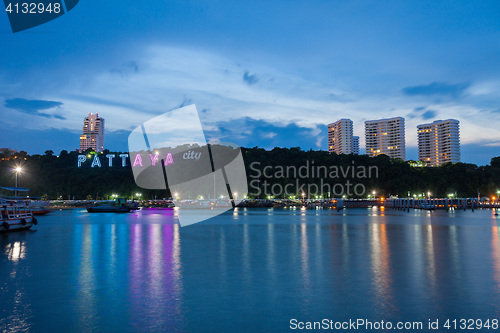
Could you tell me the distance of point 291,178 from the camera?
7072 inches

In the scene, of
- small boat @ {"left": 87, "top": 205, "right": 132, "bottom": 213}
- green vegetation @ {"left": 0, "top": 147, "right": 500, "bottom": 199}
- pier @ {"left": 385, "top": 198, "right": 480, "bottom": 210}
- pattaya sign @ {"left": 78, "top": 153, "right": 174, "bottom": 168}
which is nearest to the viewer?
small boat @ {"left": 87, "top": 205, "right": 132, "bottom": 213}

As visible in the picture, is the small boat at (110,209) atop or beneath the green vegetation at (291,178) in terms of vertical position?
beneath

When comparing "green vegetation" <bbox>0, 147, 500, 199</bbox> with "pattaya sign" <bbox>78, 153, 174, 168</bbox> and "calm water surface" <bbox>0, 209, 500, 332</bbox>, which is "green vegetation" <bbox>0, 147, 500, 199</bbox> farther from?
"calm water surface" <bbox>0, 209, 500, 332</bbox>

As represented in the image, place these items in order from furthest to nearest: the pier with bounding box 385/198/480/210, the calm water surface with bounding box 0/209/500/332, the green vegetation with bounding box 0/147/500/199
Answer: the green vegetation with bounding box 0/147/500/199 < the pier with bounding box 385/198/480/210 < the calm water surface with bounding box 0/209/500/332

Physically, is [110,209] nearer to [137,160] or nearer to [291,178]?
[137,160]

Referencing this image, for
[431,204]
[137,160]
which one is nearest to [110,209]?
[137,160]

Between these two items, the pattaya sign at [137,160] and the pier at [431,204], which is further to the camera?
the pattaya sign at [137,160]

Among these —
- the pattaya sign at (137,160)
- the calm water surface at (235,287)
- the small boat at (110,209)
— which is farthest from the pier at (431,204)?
the calm water surface at (235,287)

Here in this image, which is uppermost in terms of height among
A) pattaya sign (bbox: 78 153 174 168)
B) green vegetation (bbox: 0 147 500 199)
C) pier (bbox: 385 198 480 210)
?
pattaya sign (bbox: 78 153 174 168)

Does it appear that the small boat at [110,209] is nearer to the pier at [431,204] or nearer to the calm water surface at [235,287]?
the pier at [431,204]

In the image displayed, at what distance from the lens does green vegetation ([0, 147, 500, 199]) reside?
167750 mm

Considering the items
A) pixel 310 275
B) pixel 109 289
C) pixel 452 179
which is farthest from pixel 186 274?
pixel 452 179

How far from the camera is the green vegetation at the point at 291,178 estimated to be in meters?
168

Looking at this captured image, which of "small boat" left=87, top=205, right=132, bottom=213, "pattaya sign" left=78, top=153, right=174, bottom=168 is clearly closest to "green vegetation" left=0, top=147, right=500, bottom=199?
"pattaya sign" left=78, top=153, right=174, bottom=168
